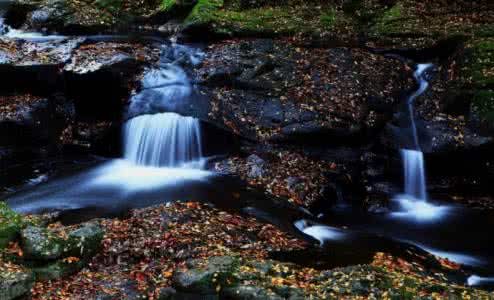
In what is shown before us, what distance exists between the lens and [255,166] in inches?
454

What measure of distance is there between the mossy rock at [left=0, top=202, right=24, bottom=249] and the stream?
5.61 ft

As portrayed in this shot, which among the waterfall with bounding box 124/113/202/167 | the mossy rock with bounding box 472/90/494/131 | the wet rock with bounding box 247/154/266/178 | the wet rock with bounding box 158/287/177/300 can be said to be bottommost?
the wet rock with bounding box 158/287/177/300

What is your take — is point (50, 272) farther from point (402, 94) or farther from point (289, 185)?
point (402, 94)

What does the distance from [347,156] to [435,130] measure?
235 centimetres

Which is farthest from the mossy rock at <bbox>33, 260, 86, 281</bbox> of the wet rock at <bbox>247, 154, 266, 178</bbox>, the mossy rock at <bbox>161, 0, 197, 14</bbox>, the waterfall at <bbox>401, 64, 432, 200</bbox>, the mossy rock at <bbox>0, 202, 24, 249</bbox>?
the mossy rock at <bbox>161, 0, 197, 14</bbox>

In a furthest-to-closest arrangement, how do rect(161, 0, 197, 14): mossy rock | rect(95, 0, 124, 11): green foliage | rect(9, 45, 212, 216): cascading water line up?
rect(95, 0, 124, 11): green foliage, rect(161, 0, 197, 14): mossy rock, rect(9, 45, 212, 216): cascading water

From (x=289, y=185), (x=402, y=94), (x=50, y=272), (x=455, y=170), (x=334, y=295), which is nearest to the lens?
(x=334, y=295)

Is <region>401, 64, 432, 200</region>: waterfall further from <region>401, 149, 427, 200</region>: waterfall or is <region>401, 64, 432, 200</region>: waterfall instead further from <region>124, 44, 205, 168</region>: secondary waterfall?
<region>124, 44, 205, 168</region>: secondary waterfall

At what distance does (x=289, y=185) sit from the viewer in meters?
11.0

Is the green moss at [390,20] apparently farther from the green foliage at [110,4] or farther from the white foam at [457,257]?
the green foliage at [110,4]

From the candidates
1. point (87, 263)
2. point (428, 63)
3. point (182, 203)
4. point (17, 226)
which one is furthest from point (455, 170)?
point (17, 226)

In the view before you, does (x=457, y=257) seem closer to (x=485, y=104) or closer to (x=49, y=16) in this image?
(x=485, y=104)

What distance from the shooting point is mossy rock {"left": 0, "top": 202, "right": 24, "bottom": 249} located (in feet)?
23.2

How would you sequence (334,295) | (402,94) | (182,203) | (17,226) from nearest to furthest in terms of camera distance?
(334,295) < (17,226) < (182,203) < (402,94)
